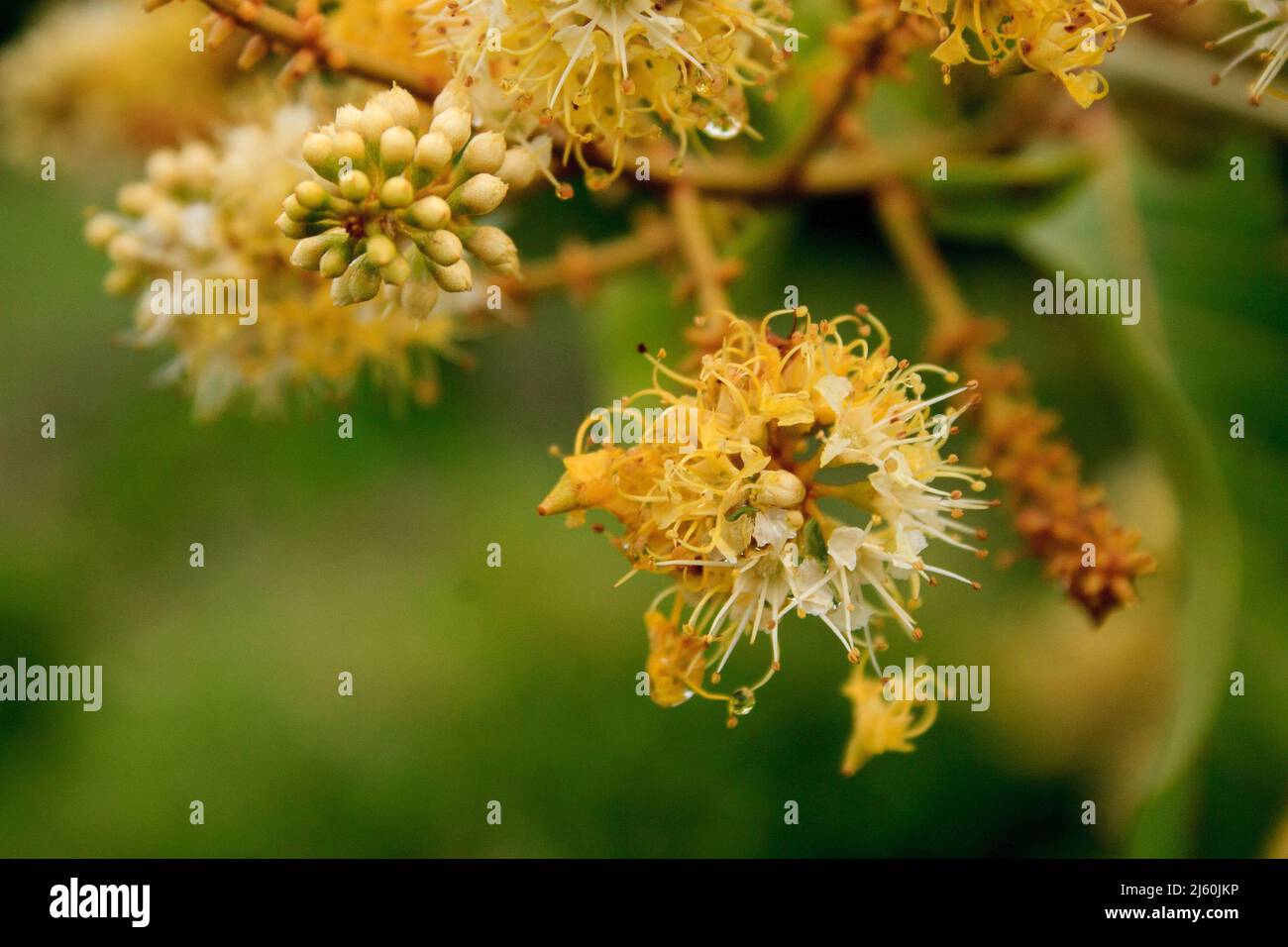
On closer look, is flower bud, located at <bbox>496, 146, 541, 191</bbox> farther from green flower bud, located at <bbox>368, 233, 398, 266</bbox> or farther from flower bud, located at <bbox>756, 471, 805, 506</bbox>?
flower bud, located at <bbox>756, 471, 805, 506</bbox>

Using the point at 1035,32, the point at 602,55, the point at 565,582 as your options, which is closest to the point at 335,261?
the point at 602,55

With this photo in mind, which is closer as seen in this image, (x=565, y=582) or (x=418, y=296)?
(x=418, y=296)

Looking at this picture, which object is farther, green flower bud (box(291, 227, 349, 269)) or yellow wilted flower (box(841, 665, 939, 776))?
yellow wilted flower (box(841, 665, 939, 776))

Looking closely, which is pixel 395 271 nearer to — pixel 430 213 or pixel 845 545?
pixel 430 213

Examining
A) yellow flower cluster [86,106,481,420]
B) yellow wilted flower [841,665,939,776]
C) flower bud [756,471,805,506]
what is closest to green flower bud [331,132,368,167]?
yellow flower cluster [86,106,481,420]

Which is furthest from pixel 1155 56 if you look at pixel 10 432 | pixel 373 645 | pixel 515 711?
pixel 10 432

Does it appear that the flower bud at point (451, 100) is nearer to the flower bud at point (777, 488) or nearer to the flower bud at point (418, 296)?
the flower bud at point (418, 296)

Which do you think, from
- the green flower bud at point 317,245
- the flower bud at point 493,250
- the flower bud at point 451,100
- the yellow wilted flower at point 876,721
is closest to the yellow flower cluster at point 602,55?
the flower bud at point 451,100
